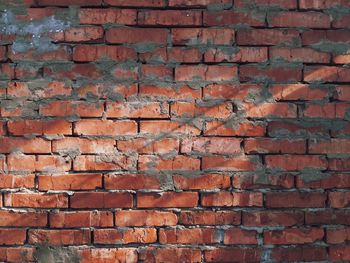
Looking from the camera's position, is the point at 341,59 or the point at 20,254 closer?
the point at 20,254

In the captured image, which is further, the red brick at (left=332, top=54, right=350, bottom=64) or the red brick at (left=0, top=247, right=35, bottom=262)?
the red brick at (left=332, top=54, right=350, bottom=64)

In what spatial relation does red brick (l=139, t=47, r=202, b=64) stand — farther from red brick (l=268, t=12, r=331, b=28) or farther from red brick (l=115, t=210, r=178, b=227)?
red brick (l=115, t=210, r=178, b=227)

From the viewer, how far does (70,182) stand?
2318mm

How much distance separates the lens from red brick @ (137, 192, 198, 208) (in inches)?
92.0

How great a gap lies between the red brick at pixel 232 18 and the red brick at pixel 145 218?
94cm

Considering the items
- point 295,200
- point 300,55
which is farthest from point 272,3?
point 295,200

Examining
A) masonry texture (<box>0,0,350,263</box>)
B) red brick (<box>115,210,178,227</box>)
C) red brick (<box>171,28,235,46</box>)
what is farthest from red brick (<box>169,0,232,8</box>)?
red brick (<box>115,210,178,227</box>)

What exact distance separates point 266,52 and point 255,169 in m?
0.57

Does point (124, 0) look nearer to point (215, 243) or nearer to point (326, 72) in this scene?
point (326, 72)

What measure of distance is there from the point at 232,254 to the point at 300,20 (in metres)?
1.18

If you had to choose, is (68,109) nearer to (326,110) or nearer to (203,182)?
(203,182)

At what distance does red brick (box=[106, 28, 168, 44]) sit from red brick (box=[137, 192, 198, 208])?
0.73 m

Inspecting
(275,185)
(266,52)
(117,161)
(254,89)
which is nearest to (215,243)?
(275,185)

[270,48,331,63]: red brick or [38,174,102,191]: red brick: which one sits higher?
[270,48,331,63]: red brick
